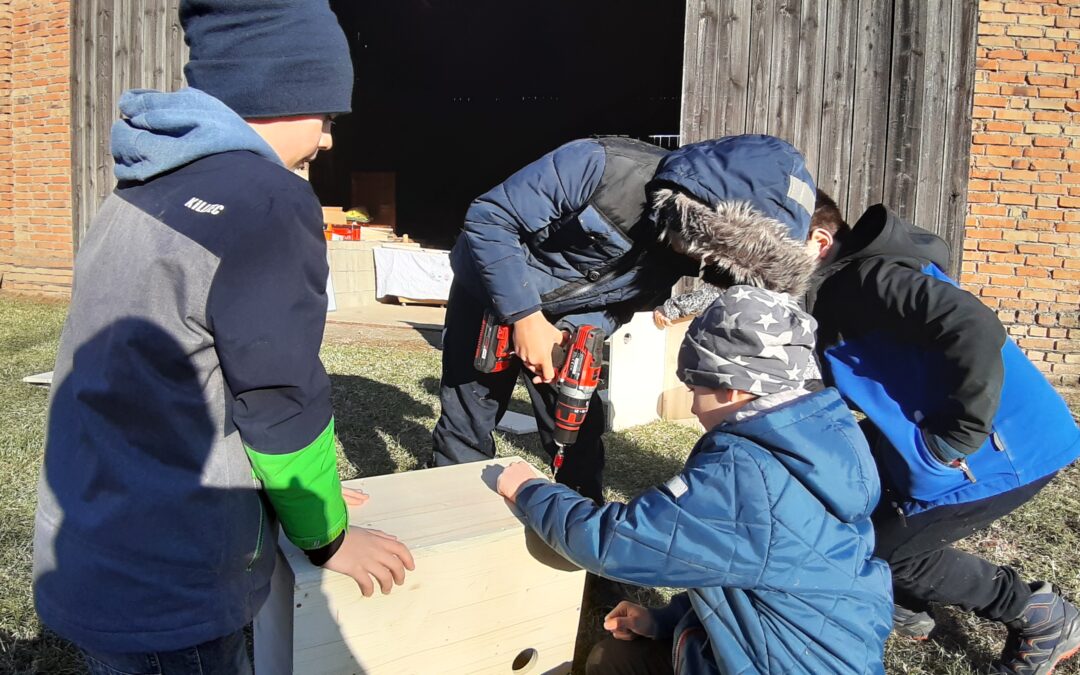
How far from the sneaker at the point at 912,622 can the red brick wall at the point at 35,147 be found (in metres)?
10.2

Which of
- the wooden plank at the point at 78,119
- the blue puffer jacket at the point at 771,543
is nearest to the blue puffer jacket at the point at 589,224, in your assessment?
the blue puffer jacket at the point at 771,543

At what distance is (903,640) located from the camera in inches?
113

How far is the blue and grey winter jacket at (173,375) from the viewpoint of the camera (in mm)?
1304

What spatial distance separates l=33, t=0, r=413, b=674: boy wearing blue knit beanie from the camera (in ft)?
4.28

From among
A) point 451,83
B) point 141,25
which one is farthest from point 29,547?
point 451,83

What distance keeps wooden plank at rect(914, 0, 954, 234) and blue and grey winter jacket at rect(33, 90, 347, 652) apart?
717cm

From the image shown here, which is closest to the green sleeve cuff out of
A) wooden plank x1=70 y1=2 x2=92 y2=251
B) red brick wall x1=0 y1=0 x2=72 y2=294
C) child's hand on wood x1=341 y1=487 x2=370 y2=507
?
child's hand on wood x1=341 y1=487 x2=370 y2=507

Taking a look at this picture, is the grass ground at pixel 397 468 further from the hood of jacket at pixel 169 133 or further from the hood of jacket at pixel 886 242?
the hood of jacket at pixel 169 133

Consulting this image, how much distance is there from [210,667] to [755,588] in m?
1.16

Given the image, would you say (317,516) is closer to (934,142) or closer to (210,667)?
(210,667)

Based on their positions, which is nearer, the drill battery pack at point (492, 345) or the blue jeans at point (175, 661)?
the blue jeans at point (175, 661)

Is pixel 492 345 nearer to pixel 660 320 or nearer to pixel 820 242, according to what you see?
pixel 820 242

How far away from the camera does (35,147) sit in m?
9.88

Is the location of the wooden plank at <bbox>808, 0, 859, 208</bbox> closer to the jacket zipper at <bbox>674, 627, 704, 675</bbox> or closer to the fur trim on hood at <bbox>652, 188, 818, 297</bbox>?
the fur trim on hood at <bbox>652, 188, 818, 297</bbox>
